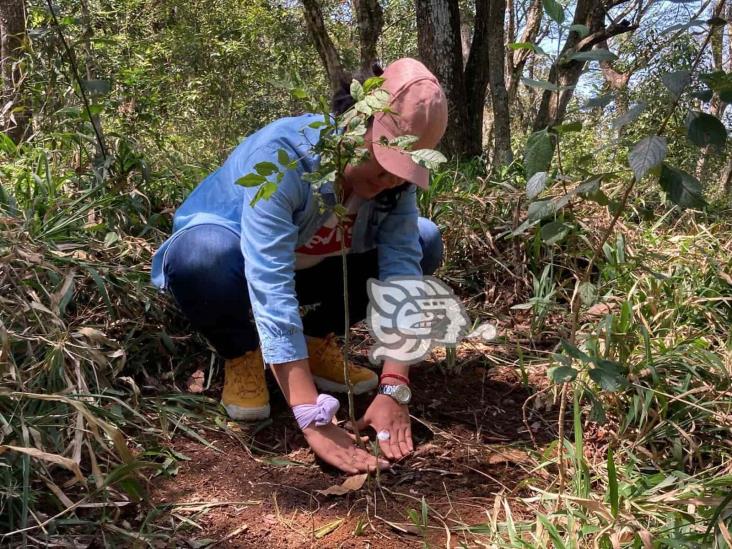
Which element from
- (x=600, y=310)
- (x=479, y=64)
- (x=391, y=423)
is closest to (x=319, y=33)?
(x=479, y=64)

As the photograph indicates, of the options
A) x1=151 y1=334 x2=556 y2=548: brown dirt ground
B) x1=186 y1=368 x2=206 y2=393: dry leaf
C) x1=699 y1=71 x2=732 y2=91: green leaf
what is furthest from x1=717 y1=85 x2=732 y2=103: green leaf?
x1=186 y1=368 x2=206 y2=393: dry leaf

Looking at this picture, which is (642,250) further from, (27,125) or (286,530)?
(27,125)

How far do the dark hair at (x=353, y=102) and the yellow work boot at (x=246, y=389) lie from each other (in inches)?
20.3

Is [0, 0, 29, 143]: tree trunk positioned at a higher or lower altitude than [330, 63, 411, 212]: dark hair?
higher

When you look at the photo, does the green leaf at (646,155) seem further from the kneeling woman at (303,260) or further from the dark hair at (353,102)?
the dark hair at (353,102)

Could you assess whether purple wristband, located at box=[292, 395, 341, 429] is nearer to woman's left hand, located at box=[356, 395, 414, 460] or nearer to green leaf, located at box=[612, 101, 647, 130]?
woman's left hand, located at box=[356, 395, 414, 460]

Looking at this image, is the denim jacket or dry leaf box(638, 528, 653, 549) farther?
the denim jacket

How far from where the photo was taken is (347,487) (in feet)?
4.88

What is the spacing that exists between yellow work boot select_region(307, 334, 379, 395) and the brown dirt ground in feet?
0.23

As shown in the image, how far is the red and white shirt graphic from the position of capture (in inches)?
69.5

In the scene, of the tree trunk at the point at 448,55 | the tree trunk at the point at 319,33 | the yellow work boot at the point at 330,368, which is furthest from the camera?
the tree trunk at the point at 319,33

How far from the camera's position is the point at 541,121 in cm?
597

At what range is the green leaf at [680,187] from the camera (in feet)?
3.44

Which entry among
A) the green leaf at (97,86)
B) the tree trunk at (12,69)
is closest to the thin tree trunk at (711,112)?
the green leaf at (97,86)
